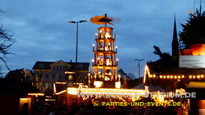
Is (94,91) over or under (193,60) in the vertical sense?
under

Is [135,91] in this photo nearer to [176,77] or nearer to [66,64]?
[176,77]

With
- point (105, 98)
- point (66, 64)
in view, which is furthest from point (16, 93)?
point (66, 64)

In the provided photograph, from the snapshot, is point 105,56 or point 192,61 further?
point 105,56

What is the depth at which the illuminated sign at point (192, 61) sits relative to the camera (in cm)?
1545

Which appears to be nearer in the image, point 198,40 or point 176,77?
point 176,77

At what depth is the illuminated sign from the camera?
50.7ft

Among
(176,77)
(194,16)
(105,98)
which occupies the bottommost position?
(105,98)

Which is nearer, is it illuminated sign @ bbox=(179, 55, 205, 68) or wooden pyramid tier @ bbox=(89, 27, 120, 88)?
illuminated sign @ bbox=(179, 55, 205, 68)

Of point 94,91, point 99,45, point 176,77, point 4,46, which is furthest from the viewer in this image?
point 99,45

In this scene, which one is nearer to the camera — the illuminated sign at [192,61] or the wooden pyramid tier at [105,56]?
the illuminated sign at [192,61]

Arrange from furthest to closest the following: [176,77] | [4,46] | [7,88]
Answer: [7,88] → [176,77] → [4,46]

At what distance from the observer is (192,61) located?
1557 cm

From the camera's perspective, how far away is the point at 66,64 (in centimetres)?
8419

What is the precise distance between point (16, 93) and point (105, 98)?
7.47 m
